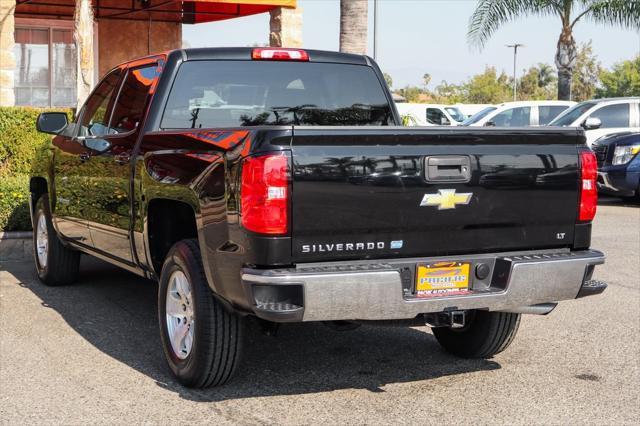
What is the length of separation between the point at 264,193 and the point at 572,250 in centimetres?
192

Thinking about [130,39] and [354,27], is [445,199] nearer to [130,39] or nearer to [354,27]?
[354,27]

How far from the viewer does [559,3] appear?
27.2 meters

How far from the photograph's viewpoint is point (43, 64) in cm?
2211

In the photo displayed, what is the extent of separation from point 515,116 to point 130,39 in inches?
370

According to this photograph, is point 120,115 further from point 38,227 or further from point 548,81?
point 548,81

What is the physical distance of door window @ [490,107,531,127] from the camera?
20403 millimetres

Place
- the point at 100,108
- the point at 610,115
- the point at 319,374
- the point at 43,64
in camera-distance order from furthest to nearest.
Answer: the point at 43,64, the point at 610,115, the point at 100,108, the point at 319,374

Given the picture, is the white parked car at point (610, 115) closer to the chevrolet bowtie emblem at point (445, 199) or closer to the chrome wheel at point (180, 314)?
the chevrolet bowtie emblem at point (445, 199)

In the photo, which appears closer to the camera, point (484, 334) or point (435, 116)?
point (484, 334)

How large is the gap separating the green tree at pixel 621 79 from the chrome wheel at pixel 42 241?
190 ft

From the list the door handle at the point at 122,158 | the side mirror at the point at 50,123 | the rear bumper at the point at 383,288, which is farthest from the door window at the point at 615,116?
the rear bumper at the point at 383,288

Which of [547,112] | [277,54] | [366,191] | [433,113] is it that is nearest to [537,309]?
[366,191]

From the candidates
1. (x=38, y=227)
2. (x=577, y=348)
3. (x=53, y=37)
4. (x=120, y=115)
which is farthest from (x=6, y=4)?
(x=577, y=348)

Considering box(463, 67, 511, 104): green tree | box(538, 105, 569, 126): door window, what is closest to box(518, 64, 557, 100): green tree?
box(463, 67, 511, 104): green tree
